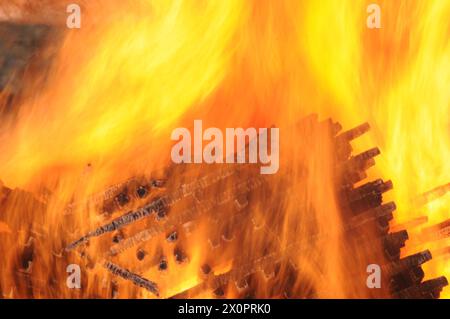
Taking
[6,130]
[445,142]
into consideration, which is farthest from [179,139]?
[445,142]

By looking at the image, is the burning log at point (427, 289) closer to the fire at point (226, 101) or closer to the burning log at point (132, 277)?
the fire at point (226, 101)

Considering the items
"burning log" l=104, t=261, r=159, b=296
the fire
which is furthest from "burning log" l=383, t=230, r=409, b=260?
"burning log" l=104, t=261, r=159, b=296

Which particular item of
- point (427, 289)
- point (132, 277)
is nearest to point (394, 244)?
point (427, 289)

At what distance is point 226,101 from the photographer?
177 cm

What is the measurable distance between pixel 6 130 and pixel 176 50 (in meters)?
0.53

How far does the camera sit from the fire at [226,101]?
67.4 inches

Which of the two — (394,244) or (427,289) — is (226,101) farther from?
(427,289)

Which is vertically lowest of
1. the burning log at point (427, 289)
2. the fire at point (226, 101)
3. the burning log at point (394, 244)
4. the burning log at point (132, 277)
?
the burning log at point (427, 289)

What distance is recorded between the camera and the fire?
1.71 m

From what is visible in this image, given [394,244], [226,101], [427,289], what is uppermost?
[226,101]

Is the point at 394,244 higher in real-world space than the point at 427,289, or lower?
higher

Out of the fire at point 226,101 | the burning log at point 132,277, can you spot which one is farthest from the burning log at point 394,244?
the burning log at point 132,277

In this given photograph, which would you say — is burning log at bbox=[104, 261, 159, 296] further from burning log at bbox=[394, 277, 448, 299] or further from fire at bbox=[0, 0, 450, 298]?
burning log at bbox=[394, 277, 448, 299]

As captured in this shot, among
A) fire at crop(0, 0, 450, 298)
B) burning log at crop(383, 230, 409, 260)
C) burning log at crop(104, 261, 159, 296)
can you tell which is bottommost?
burning log at crop(104, 261, 159, 296)
